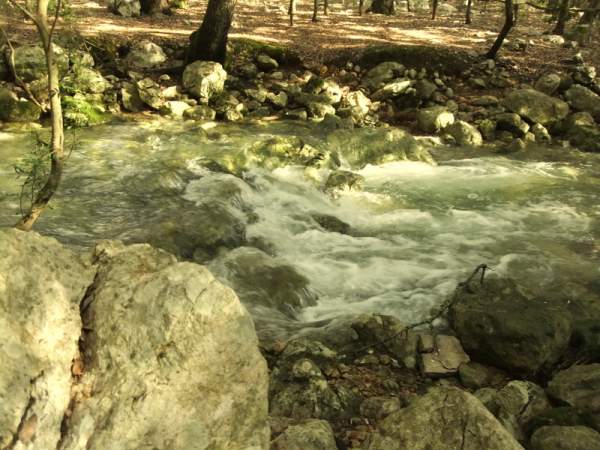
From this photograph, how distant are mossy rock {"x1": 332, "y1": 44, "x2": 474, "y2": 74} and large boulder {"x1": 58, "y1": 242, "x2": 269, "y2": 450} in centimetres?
1562

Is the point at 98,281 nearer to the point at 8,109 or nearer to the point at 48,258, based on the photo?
the point at 48,258

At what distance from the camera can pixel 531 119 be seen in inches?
610

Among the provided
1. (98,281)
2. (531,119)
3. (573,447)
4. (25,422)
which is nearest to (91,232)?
(98,281)

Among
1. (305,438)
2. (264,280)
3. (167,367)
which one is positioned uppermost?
(167,367)

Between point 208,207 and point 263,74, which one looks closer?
point 208,207

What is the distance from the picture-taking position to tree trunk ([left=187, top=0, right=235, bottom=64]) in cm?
1536

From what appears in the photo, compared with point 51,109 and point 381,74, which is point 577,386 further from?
point 381,74

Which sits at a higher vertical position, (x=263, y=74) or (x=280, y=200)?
(x=263, y=74)

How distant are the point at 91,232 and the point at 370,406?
5145mm

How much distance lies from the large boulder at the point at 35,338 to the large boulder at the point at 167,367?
0.37 feet

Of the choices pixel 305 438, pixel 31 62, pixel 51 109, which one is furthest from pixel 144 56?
pixel 305 438

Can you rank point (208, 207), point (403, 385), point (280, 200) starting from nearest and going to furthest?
1. point (403, 385)
2. point (208, 207)
3. point (280, 200)

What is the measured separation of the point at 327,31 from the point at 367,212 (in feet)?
44.3

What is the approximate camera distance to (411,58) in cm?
1742
